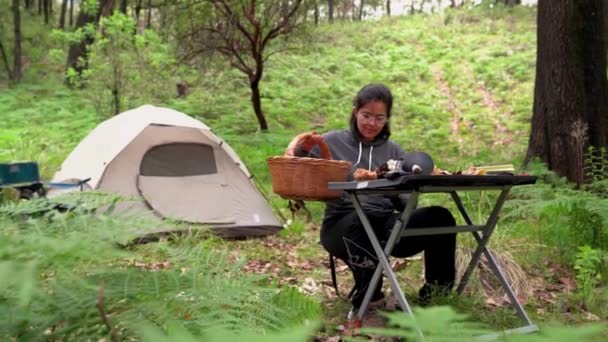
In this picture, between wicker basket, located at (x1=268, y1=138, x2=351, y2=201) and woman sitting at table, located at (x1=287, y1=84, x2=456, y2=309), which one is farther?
woman sitting at table, located at (x1=287, y1=84, x2=456, y2=309)

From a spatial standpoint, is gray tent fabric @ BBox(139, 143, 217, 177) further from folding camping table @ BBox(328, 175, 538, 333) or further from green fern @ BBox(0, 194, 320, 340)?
green fern @ BBox(0, 194, 320, 340)

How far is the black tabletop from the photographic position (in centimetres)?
261

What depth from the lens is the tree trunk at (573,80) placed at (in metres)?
5.49

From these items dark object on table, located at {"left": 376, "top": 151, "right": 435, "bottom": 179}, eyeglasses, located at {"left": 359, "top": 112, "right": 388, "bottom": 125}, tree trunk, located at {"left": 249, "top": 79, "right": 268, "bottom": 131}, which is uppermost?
tree trunk, located at {"left": 249, "top": 79, "right": 268, "bottom": 131}

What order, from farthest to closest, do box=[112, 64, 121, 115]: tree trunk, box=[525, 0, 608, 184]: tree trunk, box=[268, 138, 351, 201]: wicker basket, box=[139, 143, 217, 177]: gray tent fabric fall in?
box=[112, 64, 121, 115]: tree trunk, box=[139, 143, 217, 177]: gray tent fabric, box=[525, 0, 608, 184]: tree trunk, box=[268, 138, 351, 201]: wicker basket

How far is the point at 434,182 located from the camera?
8.75ft

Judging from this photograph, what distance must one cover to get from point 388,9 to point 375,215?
35190 millimetres

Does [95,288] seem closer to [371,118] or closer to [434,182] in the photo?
[434,182]

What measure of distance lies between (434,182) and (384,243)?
2.47 feet

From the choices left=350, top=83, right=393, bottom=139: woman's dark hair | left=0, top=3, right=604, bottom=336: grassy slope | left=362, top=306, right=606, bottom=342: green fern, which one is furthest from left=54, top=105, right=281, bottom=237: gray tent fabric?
left=362, top=306, right=606, bottom=342: green fern

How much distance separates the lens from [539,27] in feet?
19.1

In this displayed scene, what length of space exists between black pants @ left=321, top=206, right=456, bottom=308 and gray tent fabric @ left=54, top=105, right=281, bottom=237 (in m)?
2.57

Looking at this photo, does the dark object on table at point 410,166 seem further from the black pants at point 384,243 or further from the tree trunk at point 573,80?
the tree trunk at point 573,80

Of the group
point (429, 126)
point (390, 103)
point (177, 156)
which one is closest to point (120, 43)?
point (177, 156)
